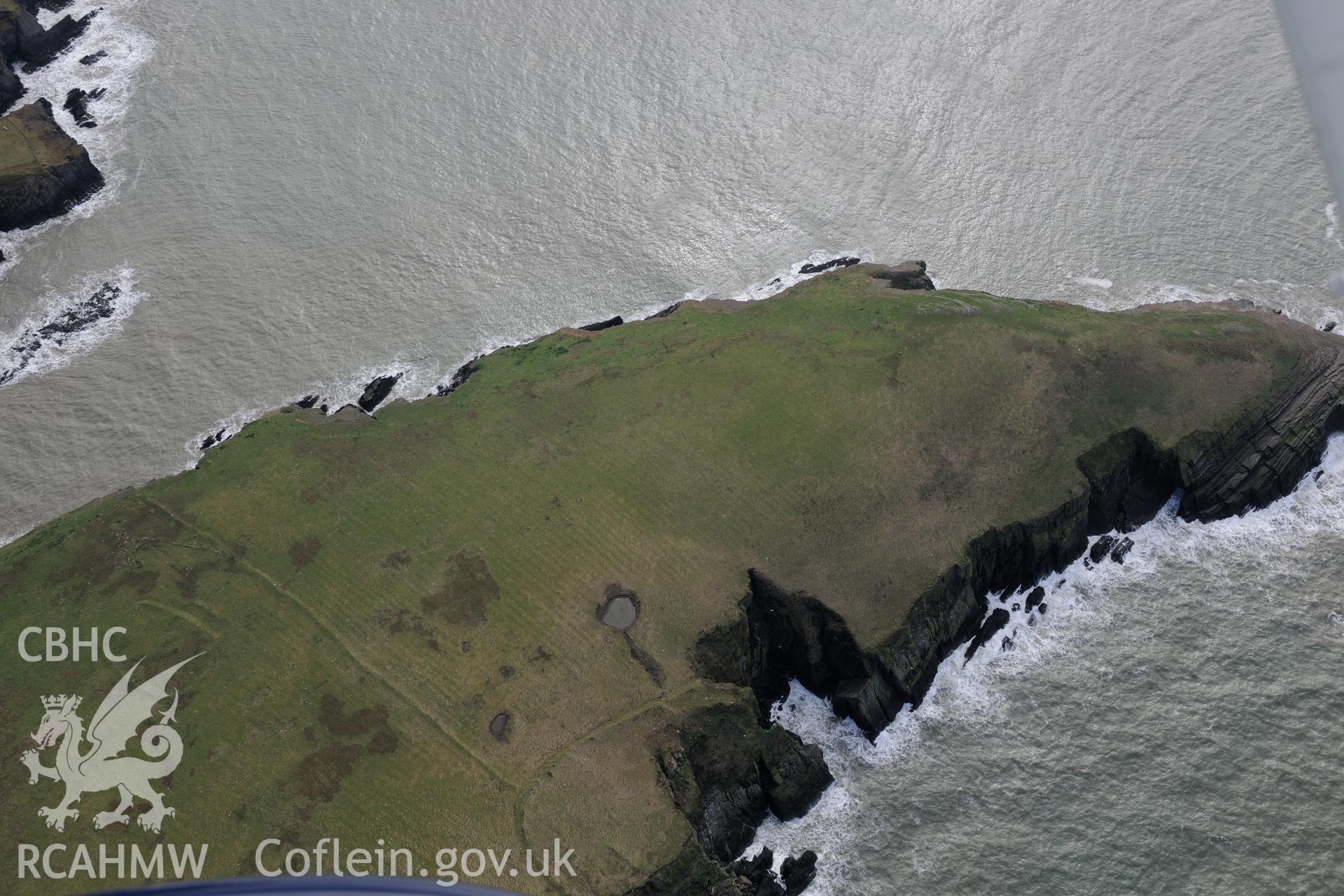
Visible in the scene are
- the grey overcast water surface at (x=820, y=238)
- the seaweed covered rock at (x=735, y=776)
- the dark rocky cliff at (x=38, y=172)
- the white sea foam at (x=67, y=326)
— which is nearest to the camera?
the seaweed covered rock at (x=735, y=776)

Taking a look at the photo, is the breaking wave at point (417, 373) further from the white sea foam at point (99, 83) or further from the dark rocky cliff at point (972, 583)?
the white sea foam at point (99, 83)

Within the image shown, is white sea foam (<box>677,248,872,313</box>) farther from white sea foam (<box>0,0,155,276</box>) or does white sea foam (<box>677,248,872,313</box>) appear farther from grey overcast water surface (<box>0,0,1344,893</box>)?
white sea foam (<box>0,0,155,276</box>)

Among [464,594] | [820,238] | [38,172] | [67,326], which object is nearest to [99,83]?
[38,172]

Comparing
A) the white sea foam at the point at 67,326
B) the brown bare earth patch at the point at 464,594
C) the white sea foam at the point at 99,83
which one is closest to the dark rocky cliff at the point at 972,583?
the brown bare earth patch at the point at 464,594

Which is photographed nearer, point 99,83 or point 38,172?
point 38,172

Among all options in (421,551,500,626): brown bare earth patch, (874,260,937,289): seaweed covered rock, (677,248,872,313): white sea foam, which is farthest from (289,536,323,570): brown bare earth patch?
(874,260,937,289): seaweed covered rock

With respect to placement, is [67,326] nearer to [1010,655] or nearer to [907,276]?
[907,276]
